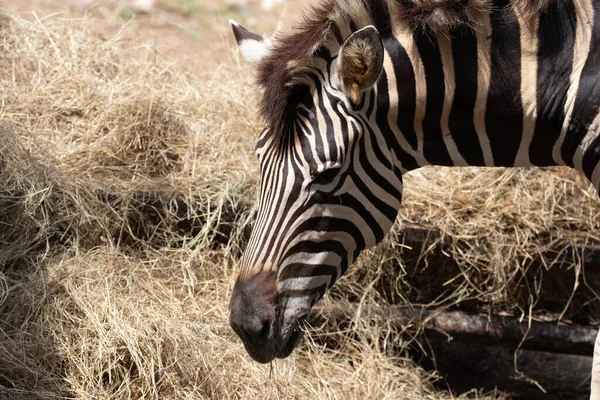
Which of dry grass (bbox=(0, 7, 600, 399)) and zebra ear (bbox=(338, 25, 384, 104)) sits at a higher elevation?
zebra ear (bbox=(338, 25, 384, 104))

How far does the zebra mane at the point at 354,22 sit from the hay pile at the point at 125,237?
4.82 feet

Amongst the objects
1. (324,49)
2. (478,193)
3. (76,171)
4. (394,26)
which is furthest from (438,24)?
(76,171)

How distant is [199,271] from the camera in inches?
183

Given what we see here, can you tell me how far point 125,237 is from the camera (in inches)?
184

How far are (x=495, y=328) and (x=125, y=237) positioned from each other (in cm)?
233

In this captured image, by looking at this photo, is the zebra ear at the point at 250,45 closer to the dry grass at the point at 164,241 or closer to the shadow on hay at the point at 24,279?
the dry grass at the point at 164,241

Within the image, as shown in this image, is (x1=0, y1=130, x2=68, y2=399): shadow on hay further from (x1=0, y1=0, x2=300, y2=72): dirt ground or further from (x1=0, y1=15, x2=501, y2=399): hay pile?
(x1=0, y1=0, x2=300, y2=72): dirt ground

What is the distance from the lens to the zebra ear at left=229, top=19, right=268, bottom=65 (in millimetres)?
3249

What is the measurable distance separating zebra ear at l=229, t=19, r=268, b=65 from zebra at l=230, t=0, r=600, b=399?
0.67 ft

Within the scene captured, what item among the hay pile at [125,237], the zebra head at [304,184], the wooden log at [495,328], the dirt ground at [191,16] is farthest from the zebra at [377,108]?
the dirt ground at [191,16]

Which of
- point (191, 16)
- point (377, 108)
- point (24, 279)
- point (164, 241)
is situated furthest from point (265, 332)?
point (191, 16)

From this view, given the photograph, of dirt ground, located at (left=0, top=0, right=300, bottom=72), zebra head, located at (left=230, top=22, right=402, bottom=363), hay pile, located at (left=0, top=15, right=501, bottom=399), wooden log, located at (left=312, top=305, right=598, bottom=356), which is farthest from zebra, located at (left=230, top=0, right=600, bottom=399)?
dirt ground, located at (left=0, top=0, right=300, bottom=72)

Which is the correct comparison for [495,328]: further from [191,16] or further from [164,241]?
[191,16]

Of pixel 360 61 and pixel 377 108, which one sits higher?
pixel 360 61
